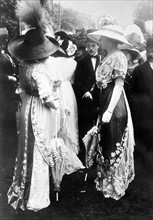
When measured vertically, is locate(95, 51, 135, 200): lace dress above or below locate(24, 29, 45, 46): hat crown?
below

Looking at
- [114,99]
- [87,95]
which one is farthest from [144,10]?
[114,99]

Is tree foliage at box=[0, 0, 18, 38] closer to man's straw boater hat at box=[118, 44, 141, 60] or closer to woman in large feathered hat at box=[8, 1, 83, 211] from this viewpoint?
woman in large feathered hat at box=[8, 1, 83, 211]

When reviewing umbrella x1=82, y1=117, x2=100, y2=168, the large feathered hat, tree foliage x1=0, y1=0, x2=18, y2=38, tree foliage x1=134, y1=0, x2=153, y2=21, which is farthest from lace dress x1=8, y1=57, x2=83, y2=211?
tree foliage x1=134, y1=0, x2=153, y2=21

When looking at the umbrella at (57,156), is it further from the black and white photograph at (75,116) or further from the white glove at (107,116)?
the white glove at (107,116)

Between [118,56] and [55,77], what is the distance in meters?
0.72

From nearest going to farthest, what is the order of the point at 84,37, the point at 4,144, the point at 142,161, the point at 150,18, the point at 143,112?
the point at 143,112 < the point at 142,161 < the point at 84,37 < the point at 4,144 < the point at 150,18

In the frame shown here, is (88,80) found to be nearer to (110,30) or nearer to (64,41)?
(64,41)

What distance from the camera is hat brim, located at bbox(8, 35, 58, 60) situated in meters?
2.68

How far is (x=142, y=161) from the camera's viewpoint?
4.24m

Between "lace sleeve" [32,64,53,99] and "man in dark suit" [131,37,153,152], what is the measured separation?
1.56m

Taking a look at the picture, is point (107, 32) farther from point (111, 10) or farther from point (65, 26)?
point (65, 26)

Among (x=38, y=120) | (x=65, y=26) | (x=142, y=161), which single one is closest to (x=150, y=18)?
(x=65, y=26)

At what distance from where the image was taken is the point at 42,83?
104 inches

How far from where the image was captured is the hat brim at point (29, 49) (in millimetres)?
2684
